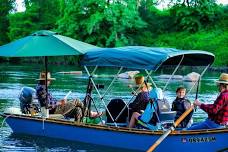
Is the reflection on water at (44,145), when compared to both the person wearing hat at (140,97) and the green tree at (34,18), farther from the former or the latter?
the green tree at (34,18)

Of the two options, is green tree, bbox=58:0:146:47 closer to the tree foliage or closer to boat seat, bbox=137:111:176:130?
the tree foliage

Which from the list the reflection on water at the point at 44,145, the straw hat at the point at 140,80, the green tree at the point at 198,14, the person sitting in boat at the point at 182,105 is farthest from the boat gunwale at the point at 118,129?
the green tree at the point at 198,14

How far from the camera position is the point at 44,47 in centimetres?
1572

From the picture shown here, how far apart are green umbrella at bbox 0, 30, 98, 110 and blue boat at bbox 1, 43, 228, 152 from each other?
83 centimetres

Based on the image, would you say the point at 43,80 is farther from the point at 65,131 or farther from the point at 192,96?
the point at 192,96

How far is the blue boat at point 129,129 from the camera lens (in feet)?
42.2

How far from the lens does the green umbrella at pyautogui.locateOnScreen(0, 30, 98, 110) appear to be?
50.7 ft

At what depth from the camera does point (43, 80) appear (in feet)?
54.0

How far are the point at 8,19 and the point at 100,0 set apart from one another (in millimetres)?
24388

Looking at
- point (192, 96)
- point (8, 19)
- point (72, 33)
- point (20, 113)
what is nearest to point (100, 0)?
point (72, 33)

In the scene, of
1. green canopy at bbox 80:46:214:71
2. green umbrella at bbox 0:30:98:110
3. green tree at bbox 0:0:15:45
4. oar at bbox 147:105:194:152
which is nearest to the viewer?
oar at bbox 147:105:194:152

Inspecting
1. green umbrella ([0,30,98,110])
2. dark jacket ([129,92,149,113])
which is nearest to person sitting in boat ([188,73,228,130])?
dark jacket ([129,92,149,113])

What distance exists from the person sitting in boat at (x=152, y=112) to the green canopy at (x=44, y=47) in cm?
265

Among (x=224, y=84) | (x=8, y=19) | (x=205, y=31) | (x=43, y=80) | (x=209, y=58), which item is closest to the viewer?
(x=224, y=84)
